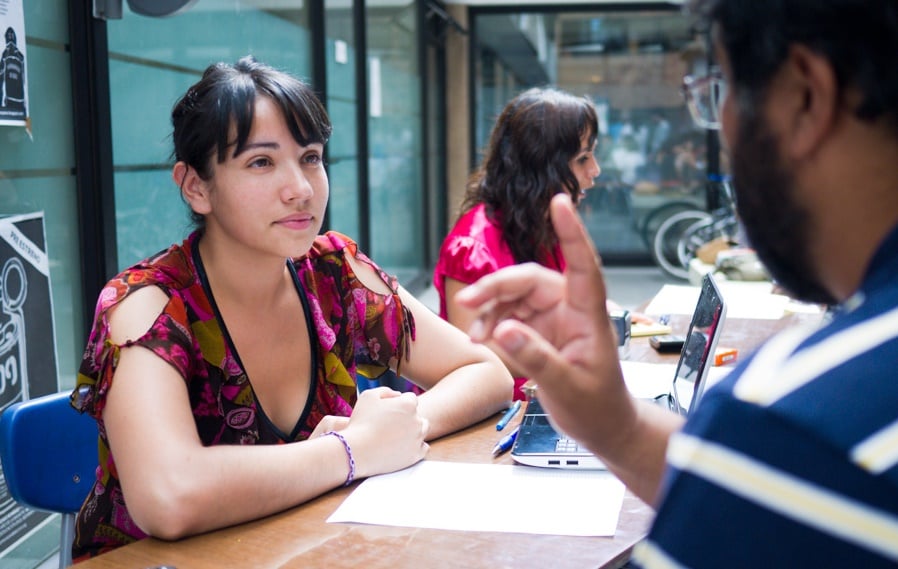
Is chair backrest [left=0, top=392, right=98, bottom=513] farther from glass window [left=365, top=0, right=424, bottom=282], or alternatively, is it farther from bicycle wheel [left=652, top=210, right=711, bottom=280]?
bicycle wheel [left=652, top=210, right=711, bottom=280]

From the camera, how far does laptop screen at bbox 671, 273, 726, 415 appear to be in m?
1.59

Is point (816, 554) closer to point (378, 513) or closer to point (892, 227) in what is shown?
point (892, 227)

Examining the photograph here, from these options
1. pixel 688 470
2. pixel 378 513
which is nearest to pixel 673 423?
pixel 688 470

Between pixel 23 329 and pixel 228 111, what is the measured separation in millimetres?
1104

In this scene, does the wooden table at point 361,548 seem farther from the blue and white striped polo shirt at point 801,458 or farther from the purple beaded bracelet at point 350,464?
the blue and white striped polo shirt at point 801,458

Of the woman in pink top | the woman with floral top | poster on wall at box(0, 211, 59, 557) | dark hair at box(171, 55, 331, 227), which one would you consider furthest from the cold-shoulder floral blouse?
poster on wall at box(0, 211, 59, 557)

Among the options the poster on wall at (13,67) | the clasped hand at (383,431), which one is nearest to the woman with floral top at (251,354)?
the clasped hand at (383,431)

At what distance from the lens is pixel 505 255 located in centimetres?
269

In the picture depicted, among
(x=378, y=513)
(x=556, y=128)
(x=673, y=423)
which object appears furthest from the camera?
(x=556, y=128)

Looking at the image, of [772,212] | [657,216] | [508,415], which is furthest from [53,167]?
[657,216]

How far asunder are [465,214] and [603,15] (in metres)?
7.04

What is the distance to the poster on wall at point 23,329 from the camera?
2.33 m

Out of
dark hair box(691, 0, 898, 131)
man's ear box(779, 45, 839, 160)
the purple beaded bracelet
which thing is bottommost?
the purple beaded bracelet

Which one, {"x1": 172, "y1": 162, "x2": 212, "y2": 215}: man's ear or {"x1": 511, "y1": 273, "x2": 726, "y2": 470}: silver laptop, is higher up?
{"x1": 172, "y1": 162, "x2": 212, "y2": 215}: man's ear
